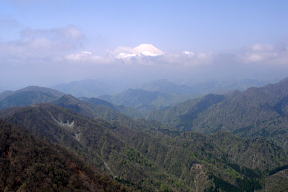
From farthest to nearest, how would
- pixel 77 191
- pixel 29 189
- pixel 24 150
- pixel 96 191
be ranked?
1. pixel 24 150
2. pixel 96 191
3. pixel 77 191
4. pixel 29 189

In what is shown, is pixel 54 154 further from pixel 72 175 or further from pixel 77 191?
pixel 77 191

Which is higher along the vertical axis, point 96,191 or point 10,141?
point 10,141

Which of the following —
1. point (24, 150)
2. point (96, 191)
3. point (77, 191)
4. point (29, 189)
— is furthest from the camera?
point (24, 150)

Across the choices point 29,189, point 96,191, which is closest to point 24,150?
point 29,189

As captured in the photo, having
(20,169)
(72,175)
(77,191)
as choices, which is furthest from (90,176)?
(20,169)

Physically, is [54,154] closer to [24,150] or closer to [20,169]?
[24,150]

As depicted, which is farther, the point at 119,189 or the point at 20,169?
the point at 119,189

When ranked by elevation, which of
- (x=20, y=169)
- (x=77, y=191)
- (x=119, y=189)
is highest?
(x=20, y=169)
